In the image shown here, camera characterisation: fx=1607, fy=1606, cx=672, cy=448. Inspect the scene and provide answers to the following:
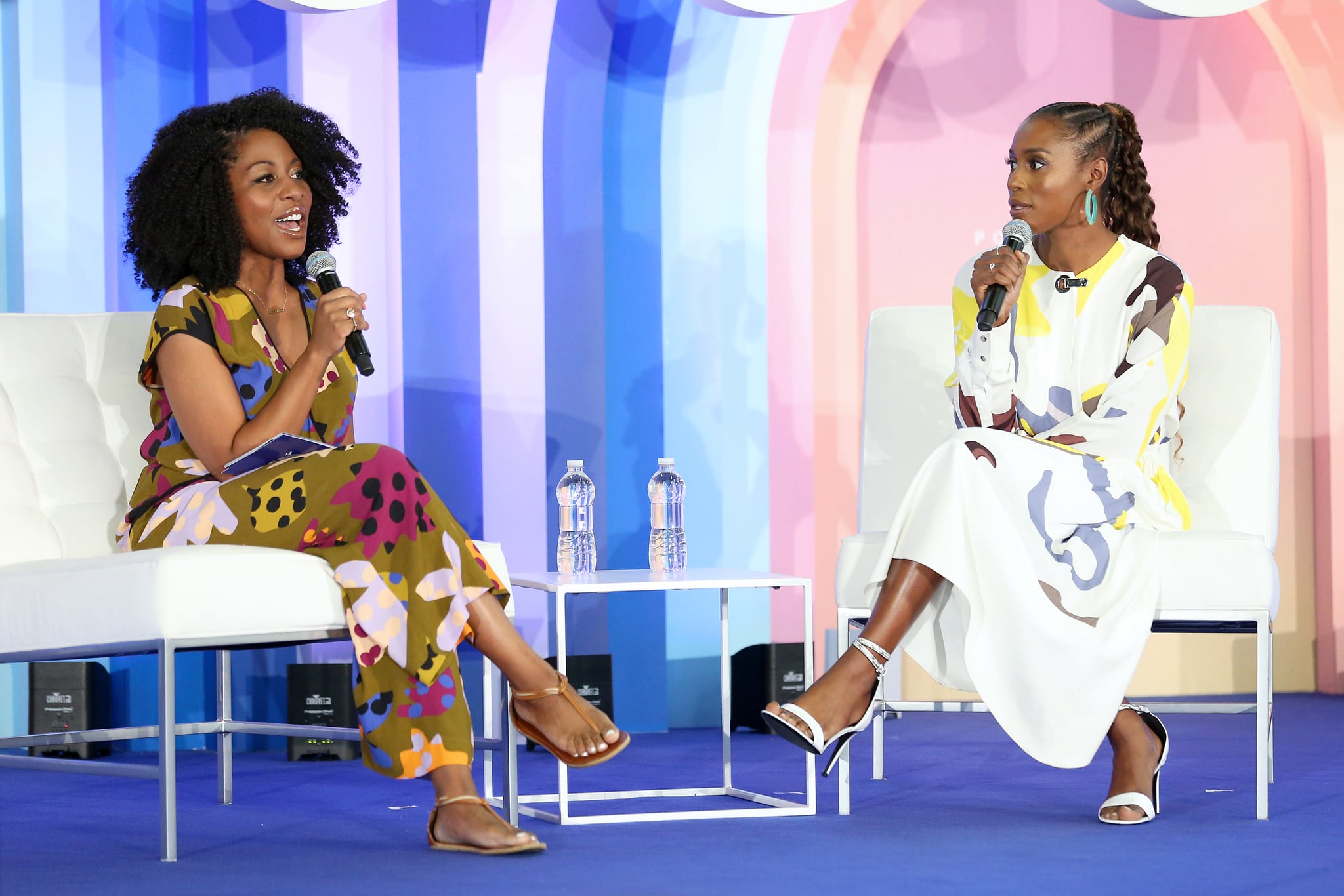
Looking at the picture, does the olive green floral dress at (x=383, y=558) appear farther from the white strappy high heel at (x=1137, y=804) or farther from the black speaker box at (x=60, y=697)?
the black speaker box at (x=60, y=697)

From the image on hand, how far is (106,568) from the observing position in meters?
2.53

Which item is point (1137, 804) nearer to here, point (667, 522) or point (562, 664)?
point (562, 664)

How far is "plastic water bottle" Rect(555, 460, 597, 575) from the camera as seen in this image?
350 cm

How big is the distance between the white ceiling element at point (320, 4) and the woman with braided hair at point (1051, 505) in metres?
1.77

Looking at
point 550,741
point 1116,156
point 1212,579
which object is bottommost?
point 550,741

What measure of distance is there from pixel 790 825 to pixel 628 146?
2323mm

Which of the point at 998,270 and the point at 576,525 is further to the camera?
the point at 576,525

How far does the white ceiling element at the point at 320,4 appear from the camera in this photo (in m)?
4.01

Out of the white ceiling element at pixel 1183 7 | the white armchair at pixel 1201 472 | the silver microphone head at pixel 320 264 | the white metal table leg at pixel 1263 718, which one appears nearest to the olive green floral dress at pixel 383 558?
the silver microphone head at pixel 320 264

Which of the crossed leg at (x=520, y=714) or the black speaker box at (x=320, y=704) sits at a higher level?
the crossed leg at (x=520, y=714)

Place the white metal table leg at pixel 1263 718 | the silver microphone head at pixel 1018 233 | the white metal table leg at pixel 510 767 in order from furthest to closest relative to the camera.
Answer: the silver microphone head at pixel 1018 233
the white metal table leg at pixel 1263 718
the white metal table leg at pixel 510 767

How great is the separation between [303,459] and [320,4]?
1730 millimetres

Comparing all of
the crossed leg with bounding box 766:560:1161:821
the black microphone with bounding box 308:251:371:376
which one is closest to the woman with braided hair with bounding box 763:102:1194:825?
the crossed leg with bounding box 766:560:1161:821

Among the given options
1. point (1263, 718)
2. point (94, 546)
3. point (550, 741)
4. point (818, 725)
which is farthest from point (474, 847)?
point (1263, 718)
